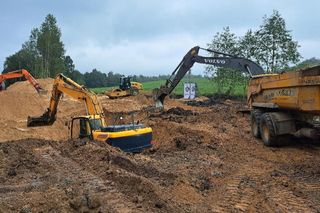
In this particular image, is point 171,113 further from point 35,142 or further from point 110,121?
point 35,142

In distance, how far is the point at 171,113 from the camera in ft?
75.6

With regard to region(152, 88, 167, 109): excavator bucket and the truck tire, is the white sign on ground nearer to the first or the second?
region(152, 88, 167, 109): excavator bucket

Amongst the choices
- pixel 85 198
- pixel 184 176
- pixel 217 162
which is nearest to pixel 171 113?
pixel 217 162

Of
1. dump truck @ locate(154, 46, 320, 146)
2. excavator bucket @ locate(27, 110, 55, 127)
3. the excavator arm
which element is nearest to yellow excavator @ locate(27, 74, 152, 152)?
the excavator arm

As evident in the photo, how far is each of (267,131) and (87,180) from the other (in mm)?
6569

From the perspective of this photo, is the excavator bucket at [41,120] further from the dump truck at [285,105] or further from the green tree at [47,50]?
the green tree at [47,50]

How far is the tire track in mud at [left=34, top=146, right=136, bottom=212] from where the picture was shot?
7.15m

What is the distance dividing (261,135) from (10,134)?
13179 millimetres

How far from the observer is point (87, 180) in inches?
358

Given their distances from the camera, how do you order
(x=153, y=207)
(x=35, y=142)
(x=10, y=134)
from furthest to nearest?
1. (x=10, y=134)
2. (x=35, y=142)
3. (x=153, y=207)

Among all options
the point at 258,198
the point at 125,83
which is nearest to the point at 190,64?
the point at 258,198

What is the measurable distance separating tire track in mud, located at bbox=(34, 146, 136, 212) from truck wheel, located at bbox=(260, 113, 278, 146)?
5743 millimetres

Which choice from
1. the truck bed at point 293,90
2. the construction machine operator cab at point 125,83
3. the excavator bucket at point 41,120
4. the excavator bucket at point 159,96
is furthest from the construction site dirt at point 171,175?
the construction machine operator cab at point 125,83

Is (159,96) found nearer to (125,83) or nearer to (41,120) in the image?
(41,120)
